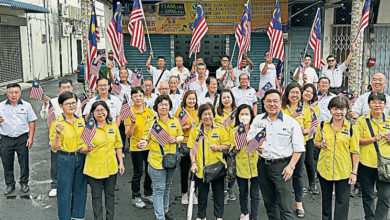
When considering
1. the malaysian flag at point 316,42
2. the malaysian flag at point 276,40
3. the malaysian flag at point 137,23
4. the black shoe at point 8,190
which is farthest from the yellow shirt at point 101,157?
the malaysian flag at point 316,42

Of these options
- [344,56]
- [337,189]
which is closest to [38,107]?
[344,56]

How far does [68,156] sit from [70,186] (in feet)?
1.27

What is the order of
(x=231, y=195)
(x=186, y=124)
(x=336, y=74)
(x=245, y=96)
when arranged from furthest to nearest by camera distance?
(x=336, y=74), (x=245, y=96), (x=231, y=195), (x=186, y=124)

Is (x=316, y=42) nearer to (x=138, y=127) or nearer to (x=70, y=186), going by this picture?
(x=138, y=127)

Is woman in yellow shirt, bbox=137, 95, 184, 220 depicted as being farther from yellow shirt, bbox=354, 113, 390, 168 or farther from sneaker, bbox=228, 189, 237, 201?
yellow shirt, bbox=354, 113, 390, 168

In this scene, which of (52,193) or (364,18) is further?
(364,18)

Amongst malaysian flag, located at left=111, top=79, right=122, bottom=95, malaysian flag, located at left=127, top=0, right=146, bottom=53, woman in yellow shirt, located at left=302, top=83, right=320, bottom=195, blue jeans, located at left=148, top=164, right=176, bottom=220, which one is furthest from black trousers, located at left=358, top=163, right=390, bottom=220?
malaysian flag, located at left=127, top=0, right=146, bottom=53

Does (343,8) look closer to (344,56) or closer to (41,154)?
(344,56)

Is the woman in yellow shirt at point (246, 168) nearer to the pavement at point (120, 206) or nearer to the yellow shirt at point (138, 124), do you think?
the pavement at point (120, 206)

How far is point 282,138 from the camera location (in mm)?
3902

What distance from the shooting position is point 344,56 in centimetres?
1127

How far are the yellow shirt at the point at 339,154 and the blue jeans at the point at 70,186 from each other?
301 cm

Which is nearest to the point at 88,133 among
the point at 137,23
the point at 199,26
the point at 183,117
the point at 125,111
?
the point at 125,111

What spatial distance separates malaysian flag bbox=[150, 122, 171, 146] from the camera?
4.50 m
